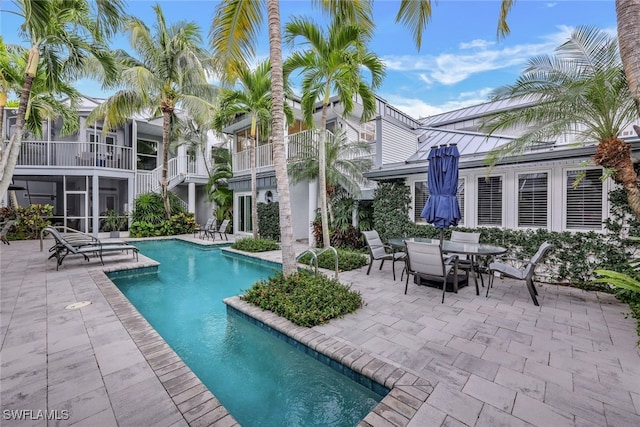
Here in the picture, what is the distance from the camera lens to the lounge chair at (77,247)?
8453 millimetres

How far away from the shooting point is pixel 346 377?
351 cm

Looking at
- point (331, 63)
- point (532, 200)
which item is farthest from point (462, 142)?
point (331, 63)

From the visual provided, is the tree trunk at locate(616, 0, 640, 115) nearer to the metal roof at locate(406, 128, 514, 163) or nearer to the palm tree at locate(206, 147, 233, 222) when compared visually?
the metal roof at locate(406, 128, 514, 163)

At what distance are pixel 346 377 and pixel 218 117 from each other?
12.8m

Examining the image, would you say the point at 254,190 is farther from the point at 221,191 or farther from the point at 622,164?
the point at 622,164

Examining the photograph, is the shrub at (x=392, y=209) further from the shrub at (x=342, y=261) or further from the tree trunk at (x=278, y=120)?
the tree trunk at (x=278, y=120)

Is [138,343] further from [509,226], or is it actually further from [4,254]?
[4,254]

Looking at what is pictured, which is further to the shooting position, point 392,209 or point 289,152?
point 289,152

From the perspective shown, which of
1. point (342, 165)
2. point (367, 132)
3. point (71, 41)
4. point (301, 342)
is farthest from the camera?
point (367, 132)

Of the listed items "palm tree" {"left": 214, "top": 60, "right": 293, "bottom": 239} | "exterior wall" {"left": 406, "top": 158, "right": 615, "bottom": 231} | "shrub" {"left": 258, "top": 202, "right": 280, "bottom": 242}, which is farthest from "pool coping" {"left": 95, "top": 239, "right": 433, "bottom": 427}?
"shrub" {"left": 258, "top": 202, "right": 280, "bottom": 242}

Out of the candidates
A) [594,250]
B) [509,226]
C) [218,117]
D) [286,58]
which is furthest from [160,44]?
[594,250]

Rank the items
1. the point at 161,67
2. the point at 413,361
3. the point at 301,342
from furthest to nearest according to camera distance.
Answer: the point at 161,67, the point at 301,342, the point at 413,361

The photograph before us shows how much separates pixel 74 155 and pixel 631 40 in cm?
2302

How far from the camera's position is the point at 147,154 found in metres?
21.5
